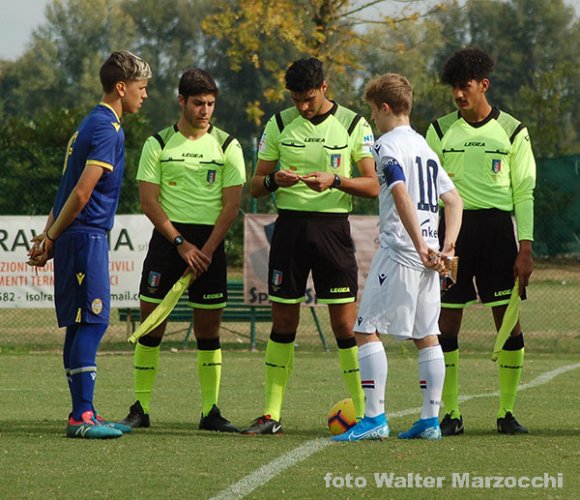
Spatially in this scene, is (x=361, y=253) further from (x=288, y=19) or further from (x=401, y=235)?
(x=288, y=19)

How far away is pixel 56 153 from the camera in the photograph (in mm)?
20703

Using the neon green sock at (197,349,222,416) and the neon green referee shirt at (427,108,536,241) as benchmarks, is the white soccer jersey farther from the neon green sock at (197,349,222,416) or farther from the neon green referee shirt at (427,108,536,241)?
the neon green sock at (197,349,222,416)

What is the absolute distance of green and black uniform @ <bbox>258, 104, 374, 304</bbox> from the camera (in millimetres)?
8906

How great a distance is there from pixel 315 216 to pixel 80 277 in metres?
1.65

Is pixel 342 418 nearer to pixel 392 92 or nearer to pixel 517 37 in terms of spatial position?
pixel 392 92

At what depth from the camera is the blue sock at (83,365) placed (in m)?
8.43

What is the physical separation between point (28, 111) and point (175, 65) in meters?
11.6

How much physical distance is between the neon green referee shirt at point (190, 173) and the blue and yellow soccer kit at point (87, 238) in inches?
31.5

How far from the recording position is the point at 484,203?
9172 mm

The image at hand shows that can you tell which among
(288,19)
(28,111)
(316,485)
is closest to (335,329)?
(316,485)

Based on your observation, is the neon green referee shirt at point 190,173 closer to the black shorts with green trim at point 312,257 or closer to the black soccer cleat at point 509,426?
the black shorts with green trim at point 312,257

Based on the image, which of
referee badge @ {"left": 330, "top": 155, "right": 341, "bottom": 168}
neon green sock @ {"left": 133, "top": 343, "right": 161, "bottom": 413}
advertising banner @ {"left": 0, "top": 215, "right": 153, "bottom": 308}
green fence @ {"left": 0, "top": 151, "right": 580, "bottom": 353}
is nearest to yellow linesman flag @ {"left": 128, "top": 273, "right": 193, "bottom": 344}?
neon green sock @ {"left": 133, "top": 343, "right": 161, "bottom": 413}

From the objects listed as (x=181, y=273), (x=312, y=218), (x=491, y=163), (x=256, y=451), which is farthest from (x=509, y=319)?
(x=181, y=273)

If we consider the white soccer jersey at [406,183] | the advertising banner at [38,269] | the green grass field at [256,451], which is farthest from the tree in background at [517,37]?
the white soccer jersey at [406,183]
